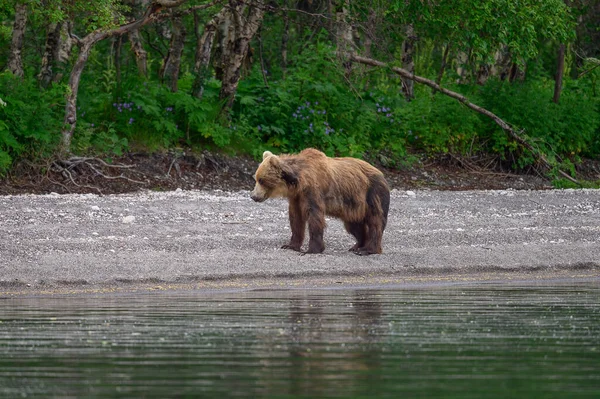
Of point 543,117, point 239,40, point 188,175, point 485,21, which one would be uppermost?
point 485,21

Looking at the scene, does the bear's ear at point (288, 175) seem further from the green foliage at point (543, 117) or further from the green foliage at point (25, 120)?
the green foliage at point (543, 117)

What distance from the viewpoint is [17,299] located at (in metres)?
11.1

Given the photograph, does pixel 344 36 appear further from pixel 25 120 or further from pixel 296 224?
pixel 296 224

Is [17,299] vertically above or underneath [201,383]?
underneath

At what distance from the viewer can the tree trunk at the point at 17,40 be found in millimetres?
20441

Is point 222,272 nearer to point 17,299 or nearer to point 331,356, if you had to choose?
point 17,299

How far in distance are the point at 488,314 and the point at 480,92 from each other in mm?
16237

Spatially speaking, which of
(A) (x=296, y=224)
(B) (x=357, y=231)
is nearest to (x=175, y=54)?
(B) (x=357, y=231)

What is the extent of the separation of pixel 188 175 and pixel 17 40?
3810mm

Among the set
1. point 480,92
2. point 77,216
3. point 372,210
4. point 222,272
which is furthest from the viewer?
point 480,92

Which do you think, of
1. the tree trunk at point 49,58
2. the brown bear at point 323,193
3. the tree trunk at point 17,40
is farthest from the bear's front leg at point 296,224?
the tree trunk at point 49,58

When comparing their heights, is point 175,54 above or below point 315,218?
above

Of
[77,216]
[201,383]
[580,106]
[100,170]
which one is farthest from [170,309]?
[580,106]

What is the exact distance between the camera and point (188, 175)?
20.9 metres
